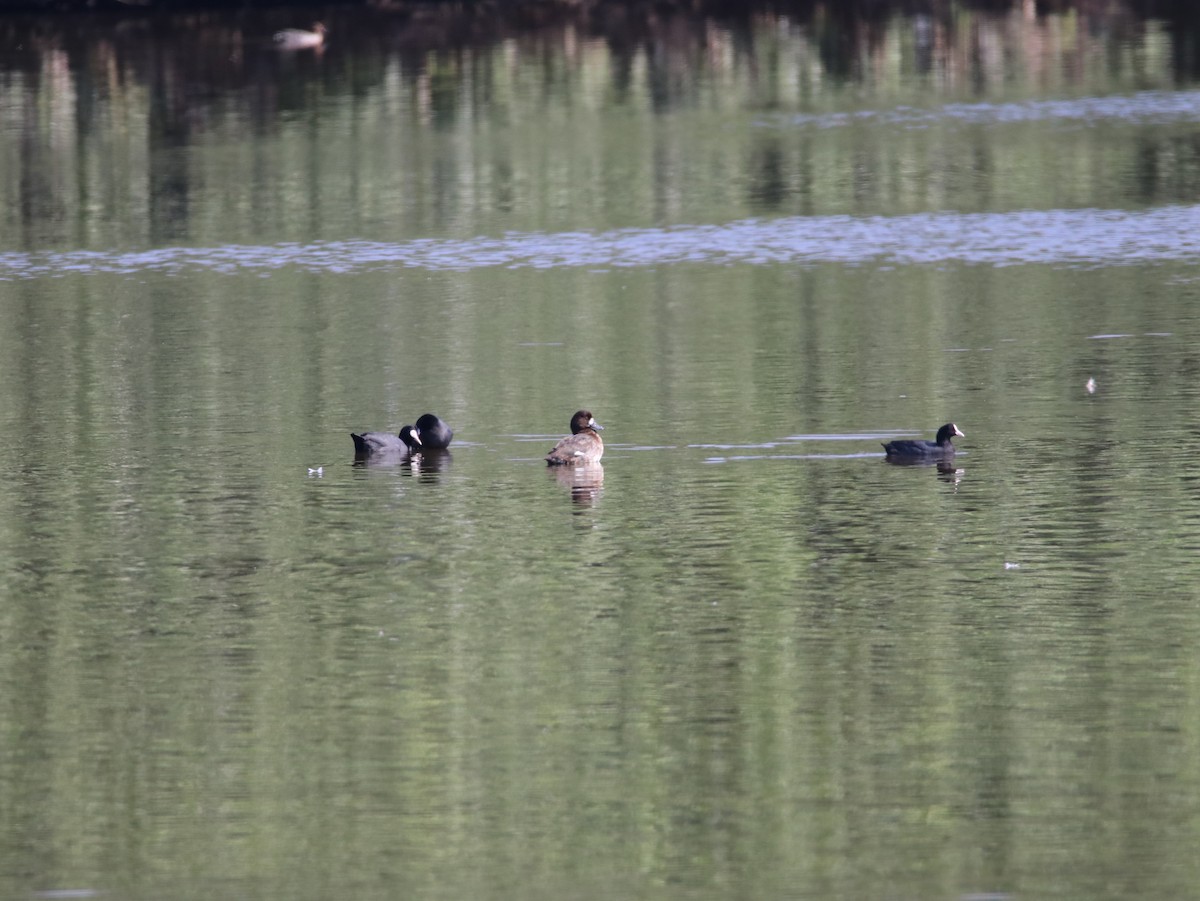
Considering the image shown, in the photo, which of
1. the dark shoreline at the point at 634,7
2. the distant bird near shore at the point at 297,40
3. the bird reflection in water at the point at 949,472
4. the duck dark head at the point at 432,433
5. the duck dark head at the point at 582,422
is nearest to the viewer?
the bird reflection in water at the point at 949,472

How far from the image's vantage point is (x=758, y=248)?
2958cm

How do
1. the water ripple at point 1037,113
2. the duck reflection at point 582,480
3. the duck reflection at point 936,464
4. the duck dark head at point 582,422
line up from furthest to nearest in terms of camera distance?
the water ripple at point 1037,113 < the duck dark head at point 582,422 < the duck reflection at point 936,464 < the duck reflection at point 582,480

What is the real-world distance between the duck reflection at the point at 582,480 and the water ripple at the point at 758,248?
11.2 m

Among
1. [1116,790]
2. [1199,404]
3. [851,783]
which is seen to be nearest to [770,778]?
[851,783]

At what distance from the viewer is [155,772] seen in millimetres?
10820

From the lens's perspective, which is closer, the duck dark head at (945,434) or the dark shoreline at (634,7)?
the duck dark head at (945,434)

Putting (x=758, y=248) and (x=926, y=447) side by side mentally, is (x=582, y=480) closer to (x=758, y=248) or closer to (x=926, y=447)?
(x=926, y=447)

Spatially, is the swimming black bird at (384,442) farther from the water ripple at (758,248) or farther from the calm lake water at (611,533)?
the water ripple at (758,248)

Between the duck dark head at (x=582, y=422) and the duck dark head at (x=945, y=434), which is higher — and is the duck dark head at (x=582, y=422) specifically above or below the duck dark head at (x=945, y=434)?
above

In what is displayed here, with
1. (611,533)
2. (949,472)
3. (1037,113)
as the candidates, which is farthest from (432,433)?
(1037,113)

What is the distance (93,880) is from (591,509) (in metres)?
6.93

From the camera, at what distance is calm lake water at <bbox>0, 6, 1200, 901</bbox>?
32.9ft

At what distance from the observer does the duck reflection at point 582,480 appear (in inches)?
651

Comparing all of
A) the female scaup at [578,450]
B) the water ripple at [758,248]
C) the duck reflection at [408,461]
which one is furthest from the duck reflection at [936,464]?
the water ripple at [758,248]
